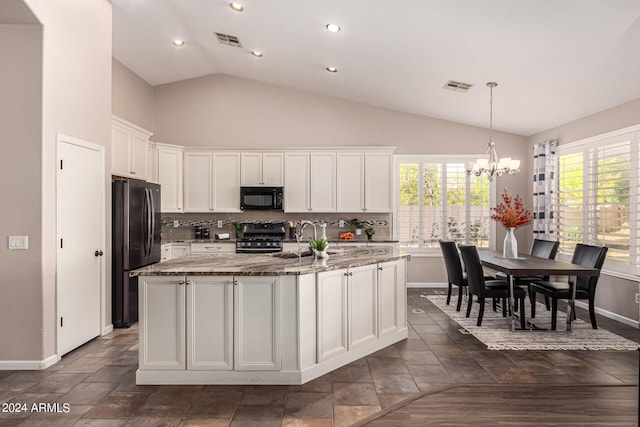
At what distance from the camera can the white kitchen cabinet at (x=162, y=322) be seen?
3098mm

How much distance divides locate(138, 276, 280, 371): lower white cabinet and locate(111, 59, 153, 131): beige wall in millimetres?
3763

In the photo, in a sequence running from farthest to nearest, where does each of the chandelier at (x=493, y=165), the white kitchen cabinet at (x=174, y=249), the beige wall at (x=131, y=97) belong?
the white kitchen cabinet at (x=174, y=249) → the beige wall at (x=131, y=97) → the chandelier at (x=493, y=165)

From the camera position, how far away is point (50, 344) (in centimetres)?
355

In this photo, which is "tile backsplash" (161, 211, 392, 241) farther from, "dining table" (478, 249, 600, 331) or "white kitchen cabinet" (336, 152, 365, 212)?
"dining table" (478, 249, 600, 331)

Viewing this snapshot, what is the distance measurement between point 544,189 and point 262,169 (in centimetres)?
434

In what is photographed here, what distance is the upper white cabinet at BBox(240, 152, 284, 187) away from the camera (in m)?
6.70

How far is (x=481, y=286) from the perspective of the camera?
462 cm

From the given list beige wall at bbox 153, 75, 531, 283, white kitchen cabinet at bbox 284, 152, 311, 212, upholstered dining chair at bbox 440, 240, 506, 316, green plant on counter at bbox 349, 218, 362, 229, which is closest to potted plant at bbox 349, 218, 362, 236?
green plant on counter at bbox 349, 218, 362, 229

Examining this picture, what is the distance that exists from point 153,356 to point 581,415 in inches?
112

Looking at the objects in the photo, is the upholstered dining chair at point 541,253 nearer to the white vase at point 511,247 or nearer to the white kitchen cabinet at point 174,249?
the white vase at point 511,247

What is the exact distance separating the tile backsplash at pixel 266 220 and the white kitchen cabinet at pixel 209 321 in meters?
3.92

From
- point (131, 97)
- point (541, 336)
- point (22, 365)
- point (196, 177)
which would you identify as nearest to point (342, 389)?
point (541, 336)

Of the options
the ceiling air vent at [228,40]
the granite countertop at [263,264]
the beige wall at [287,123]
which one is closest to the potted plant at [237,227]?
the beige wall at [287,123]

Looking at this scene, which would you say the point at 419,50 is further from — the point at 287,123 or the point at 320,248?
the point at 287,123
